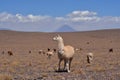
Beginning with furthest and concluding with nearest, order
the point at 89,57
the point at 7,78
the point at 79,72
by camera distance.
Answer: the point at 89,57 < the point at 79,72 < the point at 7,78

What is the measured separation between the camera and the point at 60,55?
77.8 ft

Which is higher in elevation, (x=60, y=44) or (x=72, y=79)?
(x=60, y=44)

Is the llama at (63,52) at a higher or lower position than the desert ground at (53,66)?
higher

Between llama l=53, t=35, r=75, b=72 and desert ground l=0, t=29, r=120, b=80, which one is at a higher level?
llama l=53, t=35, r=75, b=72

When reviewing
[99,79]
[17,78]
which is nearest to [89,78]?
[99,79]

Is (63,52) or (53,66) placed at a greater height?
(63,52)

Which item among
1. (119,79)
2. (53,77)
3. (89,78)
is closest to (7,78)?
(53,77)

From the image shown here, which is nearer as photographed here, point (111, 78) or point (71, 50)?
point (111, 78)

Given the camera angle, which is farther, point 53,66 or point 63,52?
point 53,66

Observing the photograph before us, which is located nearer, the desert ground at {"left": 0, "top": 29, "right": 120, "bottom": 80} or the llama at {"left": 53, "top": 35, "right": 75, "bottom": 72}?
the desert ground at {"left": 0, "top": 29, "right": 120, "bottom": 80}

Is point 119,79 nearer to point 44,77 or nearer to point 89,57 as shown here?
point 44,77

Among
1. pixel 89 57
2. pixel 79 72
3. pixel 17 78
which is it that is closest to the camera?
pixel 17 78

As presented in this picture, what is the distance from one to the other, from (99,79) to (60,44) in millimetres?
4719

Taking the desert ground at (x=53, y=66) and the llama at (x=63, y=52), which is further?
the llama at (x=63, y=52)
